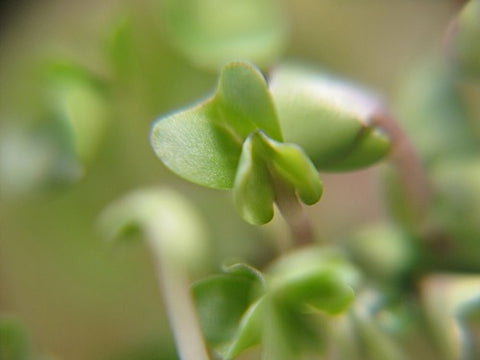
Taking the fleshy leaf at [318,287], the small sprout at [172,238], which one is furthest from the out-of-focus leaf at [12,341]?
the fleshy leaf at [318,287]

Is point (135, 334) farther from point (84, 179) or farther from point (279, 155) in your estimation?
point (279, 155)

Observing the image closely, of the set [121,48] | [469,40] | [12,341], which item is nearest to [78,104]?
[121,48]

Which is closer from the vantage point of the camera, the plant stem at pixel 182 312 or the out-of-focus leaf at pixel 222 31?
the plant stem at pixel 182 312

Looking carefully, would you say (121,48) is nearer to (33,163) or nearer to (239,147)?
(33,163)

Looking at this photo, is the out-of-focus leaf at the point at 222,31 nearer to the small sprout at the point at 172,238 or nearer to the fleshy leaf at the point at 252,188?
the small sprout at the point at 172,238

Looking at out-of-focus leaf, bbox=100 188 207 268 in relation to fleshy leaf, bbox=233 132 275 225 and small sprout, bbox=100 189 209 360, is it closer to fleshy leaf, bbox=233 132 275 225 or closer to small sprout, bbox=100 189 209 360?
small sprout, bbox=100 189 209 360
